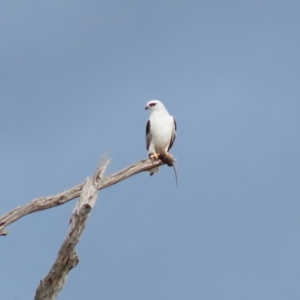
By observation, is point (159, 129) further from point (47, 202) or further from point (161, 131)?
point (47, 202)

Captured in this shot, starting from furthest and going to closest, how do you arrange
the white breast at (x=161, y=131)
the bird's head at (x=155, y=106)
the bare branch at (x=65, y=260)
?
1. the bird's head at (x=155, y=106)
2. the white breast at (x=161, y=131)
3. the bare branch at (x=65, y=260)

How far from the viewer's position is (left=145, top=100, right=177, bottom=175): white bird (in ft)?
62.2

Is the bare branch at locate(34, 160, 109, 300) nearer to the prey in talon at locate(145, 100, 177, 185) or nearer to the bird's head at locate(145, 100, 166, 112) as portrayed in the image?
the prey in talon at locate(145, 100, 177, 185)

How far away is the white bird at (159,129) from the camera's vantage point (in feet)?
62.2

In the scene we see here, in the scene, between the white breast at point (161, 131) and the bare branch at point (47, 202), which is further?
the white breast at point (161, 131)

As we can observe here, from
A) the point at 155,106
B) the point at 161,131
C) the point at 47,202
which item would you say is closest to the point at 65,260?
the point at 47,202

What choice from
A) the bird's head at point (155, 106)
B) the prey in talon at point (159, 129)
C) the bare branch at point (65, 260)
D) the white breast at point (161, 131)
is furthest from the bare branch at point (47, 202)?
the bird's head at point (155, 106)

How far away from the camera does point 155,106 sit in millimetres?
20109

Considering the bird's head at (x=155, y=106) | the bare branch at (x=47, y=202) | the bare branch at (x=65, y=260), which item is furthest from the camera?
the bird's head at (x=155, y=106)

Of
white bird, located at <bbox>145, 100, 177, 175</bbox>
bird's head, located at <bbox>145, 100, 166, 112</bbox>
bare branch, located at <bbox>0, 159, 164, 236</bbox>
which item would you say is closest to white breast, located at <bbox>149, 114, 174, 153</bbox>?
white bird, located at <bbox>145, 100, 177, 175</bbox>

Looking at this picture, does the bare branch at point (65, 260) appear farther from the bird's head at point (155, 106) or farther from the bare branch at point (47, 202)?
the bird's head at point (155, 106)

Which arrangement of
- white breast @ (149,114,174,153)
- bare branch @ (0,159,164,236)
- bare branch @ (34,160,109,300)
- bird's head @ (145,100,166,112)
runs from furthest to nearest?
bird's head @ (145,100,166,112) < white breast @ (149,114,174,153) < bare branch @ (0,159,164,236) < bare branch @ (34,160,109,300)

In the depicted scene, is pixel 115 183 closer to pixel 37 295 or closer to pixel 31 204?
pixel 31 204

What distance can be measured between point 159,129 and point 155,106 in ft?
2.98
